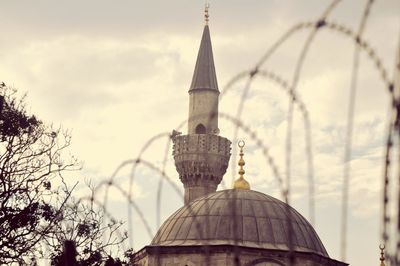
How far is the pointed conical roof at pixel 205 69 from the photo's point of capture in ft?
253

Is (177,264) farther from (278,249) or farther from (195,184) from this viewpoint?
(195,184)

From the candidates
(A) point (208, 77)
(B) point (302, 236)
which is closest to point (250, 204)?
(B) point (302, 236)

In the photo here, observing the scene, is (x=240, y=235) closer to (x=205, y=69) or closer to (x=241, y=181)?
(x=241, y=181)

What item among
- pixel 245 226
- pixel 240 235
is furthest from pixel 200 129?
pixel 240 235

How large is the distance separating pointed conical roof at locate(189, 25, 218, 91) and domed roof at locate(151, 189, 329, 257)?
2522 centimetres

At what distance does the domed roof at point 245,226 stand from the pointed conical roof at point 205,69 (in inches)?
993

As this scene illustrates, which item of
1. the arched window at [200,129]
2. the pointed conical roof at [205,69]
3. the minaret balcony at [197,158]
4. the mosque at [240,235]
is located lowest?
the mosque at [240,235]

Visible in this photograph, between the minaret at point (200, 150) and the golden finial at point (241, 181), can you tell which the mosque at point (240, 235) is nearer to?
the golden finial at point (241, 181)

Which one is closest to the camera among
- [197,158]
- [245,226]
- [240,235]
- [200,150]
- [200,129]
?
[240,235]

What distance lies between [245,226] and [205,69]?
29488 mm

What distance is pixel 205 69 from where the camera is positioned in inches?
3091

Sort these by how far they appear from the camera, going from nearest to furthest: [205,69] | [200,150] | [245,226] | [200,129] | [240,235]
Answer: [240,235] → [245,226] → [200,150] → [200,129] → [205,69]

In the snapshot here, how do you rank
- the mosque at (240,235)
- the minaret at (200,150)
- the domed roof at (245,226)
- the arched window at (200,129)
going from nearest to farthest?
1. the mosque at (240,235)
2. the domed roof at (245,226)
3. the minaret at (200,150)
4. the arched window at (200,129)

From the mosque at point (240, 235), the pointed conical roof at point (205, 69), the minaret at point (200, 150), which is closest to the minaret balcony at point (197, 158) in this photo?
the minaret at point (200, 150)
